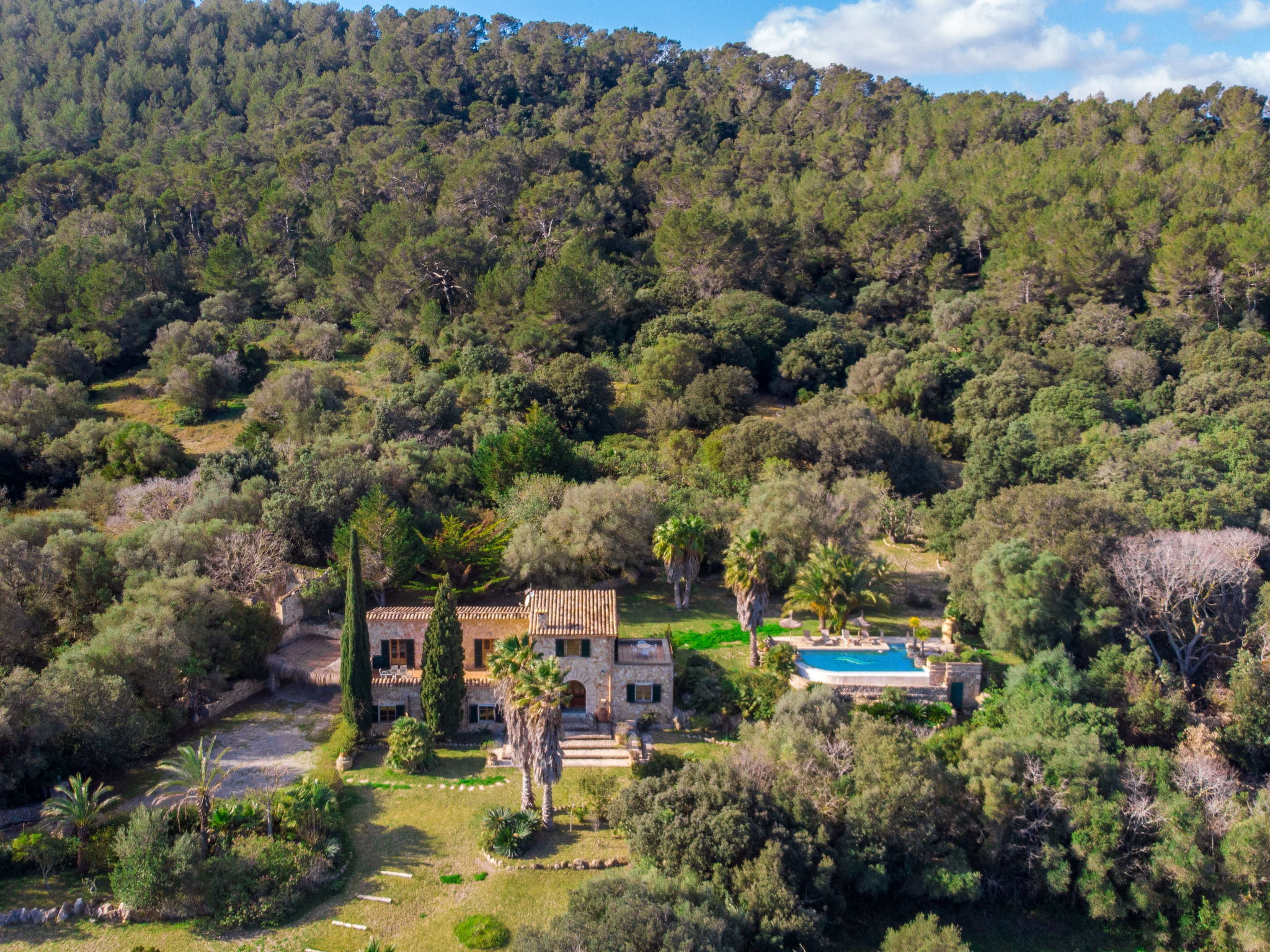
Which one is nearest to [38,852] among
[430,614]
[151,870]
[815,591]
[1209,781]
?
[151,870]

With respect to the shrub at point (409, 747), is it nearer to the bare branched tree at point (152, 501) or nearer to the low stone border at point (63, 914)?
the low stone border at point (63, 914)

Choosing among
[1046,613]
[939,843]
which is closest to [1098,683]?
[1046,613]

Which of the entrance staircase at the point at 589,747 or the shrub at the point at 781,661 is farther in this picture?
the shrub at the point at 781,661

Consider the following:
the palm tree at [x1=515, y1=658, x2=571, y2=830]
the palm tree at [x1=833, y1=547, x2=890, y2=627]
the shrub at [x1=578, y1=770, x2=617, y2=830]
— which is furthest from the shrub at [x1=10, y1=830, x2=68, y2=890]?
the palm tree at [x1=833, y1=547, x2=890, y2=627]

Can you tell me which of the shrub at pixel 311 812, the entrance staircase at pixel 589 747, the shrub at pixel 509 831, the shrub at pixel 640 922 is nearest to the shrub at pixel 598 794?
the entrance staircase at pixel 589 747

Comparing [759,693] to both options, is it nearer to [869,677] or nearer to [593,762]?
[869,677]
